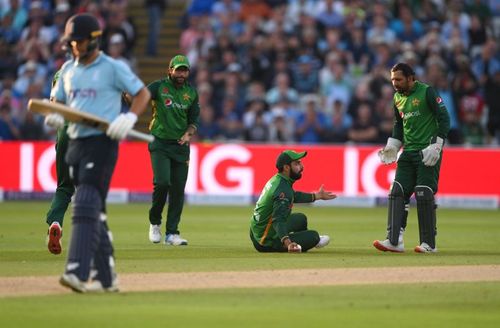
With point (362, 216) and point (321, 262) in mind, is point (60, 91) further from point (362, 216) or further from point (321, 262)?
point (362, 216)

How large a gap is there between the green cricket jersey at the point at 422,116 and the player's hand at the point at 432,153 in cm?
10

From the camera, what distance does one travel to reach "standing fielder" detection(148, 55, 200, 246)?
14648mm

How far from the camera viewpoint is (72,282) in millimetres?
9469

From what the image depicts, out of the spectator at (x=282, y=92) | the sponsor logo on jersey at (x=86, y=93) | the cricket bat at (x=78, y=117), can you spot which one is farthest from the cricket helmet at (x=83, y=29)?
the spectator at (x=282, y=92)

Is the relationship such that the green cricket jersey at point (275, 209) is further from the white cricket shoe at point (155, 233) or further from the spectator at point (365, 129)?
the spectator at point (365, 129)

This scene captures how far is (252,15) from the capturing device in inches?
1101

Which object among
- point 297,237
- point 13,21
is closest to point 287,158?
point 297,237

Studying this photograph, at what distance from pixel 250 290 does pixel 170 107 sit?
508 cm

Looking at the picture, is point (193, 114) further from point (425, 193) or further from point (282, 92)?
point (282, 92)

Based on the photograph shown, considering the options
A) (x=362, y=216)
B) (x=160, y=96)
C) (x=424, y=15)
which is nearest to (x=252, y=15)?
(x=424, y=15)

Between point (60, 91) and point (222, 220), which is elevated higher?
point (60, 91)

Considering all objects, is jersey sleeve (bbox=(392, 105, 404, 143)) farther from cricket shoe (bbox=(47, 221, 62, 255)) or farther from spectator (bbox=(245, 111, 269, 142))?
spectator (bbox=(245, 111, 269, 142))

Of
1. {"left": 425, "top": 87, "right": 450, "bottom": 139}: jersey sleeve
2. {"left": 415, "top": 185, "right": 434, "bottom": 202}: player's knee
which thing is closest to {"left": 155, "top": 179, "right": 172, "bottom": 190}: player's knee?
{"left": 415, "top": 185, "right": 434, "bottom": 202}: player's knee

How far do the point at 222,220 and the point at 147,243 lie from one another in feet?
16.0
